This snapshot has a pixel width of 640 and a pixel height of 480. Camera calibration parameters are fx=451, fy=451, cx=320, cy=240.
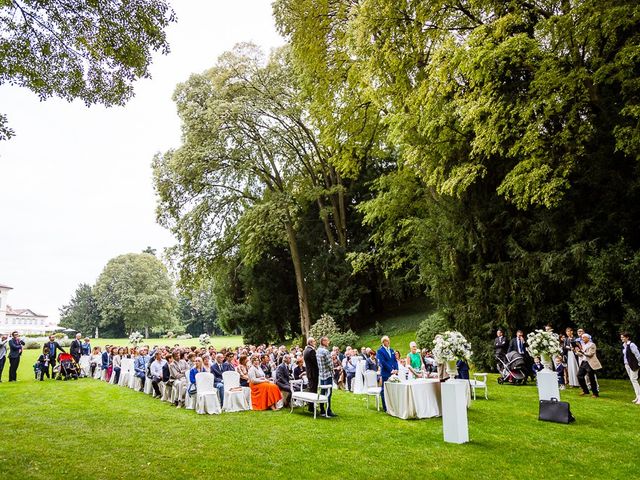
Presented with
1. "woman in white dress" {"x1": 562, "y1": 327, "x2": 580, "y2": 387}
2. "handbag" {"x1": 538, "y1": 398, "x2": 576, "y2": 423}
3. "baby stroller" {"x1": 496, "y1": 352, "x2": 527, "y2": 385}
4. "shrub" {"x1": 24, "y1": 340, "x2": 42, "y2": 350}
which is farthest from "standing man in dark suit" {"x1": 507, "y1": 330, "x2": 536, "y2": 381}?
"shrub" {"x1": 24, "y1": 340, "x2": 42, "y2": 350}

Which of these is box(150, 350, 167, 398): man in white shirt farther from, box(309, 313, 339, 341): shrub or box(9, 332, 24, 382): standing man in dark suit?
box(309, 313, 339, 341): shrub

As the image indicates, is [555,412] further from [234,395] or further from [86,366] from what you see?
[86,366]

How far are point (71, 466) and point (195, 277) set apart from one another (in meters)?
19.9

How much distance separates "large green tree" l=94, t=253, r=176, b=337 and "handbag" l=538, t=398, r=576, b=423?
193 feet

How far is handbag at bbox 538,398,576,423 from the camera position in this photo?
8516 millimetres

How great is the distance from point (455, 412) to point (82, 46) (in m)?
8.90

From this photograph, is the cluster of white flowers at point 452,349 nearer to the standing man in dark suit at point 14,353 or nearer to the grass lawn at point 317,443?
the grass lawn at point 317,443

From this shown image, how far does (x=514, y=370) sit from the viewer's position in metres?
13.4

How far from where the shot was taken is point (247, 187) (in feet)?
91.4

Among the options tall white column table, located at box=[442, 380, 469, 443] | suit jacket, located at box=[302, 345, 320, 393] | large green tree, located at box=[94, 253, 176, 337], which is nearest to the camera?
tall white column table, located at box=[442, 380, 469, 443]

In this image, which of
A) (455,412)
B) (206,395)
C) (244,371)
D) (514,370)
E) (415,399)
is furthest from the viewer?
(514,370)

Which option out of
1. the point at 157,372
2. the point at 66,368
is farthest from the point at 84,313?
the point at 157,372

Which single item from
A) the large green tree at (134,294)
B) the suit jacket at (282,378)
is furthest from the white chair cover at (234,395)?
the large green tree at (134,294)

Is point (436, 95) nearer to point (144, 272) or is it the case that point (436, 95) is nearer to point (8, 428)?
point (8, 428)
